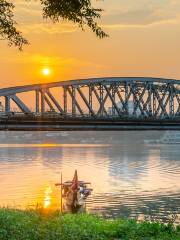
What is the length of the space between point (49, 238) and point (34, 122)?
67022mm

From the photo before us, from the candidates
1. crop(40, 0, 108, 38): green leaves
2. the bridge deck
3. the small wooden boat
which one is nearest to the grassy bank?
crop(40, 0, 108, 38): green leaves

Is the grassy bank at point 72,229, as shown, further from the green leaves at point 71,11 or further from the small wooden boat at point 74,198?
the small wooden boat at point 74,198

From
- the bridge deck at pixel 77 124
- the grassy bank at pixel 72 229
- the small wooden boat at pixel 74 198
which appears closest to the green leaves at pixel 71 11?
the grassy bank at pixel 72 229

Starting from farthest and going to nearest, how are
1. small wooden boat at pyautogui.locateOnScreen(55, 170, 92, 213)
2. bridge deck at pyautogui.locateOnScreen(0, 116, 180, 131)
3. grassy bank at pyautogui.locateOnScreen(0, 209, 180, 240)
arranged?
1. bridge deck at pyautogui.locateOnScreen(0, 116, 180, 131)
2. small wooden boat at pyautogui.locateOnScreen(55, 170, 92, 213)
3. grassy bank at pyautogui.locateOnScreen(0, 209, 180, 240)

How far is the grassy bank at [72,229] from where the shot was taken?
2008cm

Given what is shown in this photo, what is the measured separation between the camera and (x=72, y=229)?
21.3m

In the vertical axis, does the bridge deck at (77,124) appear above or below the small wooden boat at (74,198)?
above

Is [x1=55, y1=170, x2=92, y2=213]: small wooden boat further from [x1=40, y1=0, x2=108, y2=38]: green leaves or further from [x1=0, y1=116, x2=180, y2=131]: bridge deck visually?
[x1=40, y1=0, x2=108, y2=38]: green leaves

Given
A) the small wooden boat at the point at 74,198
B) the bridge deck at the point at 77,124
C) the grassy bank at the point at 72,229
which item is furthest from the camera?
the bridge deck at the point at 77,124

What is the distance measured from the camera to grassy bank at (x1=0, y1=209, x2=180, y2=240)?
2008 centimetres

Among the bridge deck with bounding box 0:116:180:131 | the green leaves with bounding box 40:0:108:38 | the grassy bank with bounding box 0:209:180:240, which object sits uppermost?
the green leaves with bounding box 40:0:108:38

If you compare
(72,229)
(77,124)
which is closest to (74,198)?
(77,124)

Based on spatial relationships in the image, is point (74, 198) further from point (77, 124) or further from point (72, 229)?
point (72, 229)

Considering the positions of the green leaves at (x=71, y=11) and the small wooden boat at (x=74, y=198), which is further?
the small wooden boat at (x=74, y=198)
